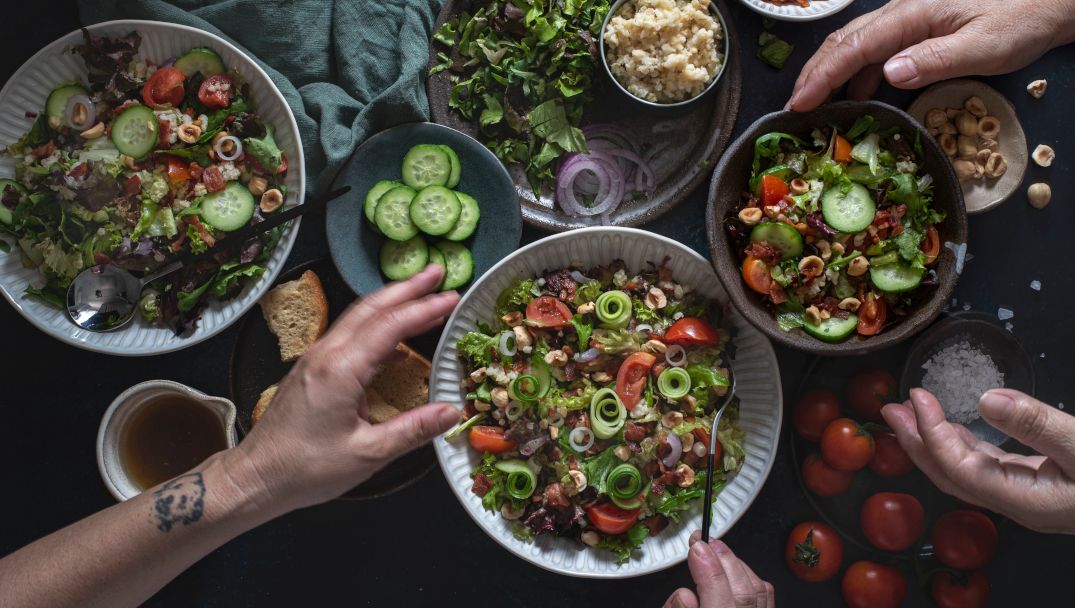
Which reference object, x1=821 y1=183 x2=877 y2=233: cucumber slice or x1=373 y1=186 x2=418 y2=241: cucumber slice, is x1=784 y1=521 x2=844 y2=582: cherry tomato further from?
x1=373 y1=186 x2=418 y2=241: cucumber slice

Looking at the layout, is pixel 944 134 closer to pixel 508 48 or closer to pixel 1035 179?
pixel 1035 179

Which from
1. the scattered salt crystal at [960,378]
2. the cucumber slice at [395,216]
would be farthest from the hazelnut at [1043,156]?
the cucumber slice at [395,216]

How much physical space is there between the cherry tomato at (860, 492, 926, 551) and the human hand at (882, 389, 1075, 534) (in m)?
0.26

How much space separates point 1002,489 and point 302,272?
99.0 inches

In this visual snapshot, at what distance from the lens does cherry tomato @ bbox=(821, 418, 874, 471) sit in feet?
9.00

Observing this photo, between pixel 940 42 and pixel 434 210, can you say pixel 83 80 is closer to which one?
pixel 434 210

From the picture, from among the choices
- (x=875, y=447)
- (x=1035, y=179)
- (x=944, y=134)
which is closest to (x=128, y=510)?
(x=875, y=447)

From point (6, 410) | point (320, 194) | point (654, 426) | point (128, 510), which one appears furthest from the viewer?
point (6, 410)

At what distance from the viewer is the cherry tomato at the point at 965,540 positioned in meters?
2.80

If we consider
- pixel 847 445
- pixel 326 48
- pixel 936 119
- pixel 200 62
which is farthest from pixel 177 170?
pixel 936 119

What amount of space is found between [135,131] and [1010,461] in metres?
3.22

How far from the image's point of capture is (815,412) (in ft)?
9.29

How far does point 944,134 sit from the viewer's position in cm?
282

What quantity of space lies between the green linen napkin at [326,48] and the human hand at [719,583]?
6.06 feet
